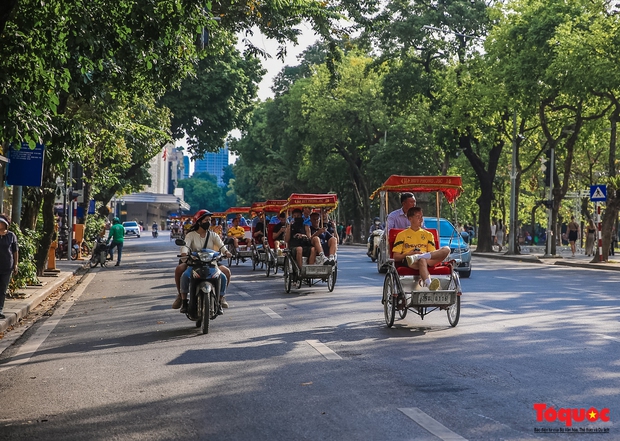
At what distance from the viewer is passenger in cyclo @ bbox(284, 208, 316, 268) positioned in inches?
752

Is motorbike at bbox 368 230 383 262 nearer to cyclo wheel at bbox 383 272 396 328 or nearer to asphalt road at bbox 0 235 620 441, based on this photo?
asphalt road at bbox 0 235 620 441

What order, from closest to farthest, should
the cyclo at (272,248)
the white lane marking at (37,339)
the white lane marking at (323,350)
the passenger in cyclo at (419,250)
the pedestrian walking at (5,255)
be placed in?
the white lane marking at (323,350)
the white lane marking at (37,339)
the passenger in cyclo at (419,250)
the pedestrian walking at (5,255)
the cyclo at (272,248)

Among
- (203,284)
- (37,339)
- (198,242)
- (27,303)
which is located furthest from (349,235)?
(37,339)

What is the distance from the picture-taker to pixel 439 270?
12492 millimetres

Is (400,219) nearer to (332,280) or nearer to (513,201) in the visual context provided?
(332,280)

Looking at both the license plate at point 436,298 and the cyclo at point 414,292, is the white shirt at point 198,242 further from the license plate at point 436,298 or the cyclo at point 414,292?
the license plate at point 436,298

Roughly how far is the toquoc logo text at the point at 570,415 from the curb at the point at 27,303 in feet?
27.6

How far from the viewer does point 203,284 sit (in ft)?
39.4

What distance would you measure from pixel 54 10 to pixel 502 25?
3095 centimetres

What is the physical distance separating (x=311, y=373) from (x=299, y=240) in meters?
10.9

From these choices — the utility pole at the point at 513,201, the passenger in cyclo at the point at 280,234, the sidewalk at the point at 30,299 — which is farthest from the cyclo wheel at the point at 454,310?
the utility pole at the point at 513,201

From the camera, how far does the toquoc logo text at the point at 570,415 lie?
21.4 feet

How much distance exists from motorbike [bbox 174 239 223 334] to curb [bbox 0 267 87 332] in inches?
109

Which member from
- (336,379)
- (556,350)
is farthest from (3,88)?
(556,350)
